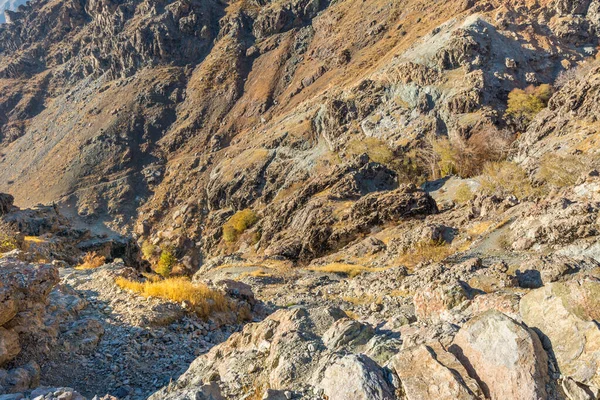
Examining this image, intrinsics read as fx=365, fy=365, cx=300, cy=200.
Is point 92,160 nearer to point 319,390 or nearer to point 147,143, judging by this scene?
point 147,143

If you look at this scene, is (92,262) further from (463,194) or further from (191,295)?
(463,194)

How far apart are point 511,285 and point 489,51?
5730cm

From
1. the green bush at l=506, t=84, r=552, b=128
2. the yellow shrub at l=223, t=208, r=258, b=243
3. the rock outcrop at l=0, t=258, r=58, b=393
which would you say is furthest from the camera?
the yellow shrub at l=223, t=208, r=258, b=243

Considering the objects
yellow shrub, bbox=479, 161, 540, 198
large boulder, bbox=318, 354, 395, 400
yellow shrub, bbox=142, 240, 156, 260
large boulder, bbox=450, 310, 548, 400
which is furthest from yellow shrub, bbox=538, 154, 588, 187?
yellow shrub, bbox=142, 240, 156, 260

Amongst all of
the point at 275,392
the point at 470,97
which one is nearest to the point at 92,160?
the point at 470,97

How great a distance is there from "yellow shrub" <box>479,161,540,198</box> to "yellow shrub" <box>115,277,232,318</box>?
21991 millimetres

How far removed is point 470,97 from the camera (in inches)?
2020

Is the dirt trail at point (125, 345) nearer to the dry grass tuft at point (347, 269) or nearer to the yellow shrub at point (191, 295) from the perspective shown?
the yellow shrub at point (191, 295)

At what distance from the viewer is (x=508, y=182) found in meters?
28.6

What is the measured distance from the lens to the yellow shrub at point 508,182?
26297 millimetres

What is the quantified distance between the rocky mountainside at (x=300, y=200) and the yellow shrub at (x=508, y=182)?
9.2 inches

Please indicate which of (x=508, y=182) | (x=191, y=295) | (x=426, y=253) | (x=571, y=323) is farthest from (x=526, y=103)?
(x=571, y=323)

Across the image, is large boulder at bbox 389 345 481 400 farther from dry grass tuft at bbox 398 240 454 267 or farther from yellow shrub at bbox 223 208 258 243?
yellow shrub at bbox 223 208 258 243

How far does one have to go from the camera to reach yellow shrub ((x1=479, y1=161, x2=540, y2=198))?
2630cm
